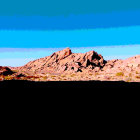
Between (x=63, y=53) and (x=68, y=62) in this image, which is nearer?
(x=68, y=62)

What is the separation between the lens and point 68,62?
135875mm

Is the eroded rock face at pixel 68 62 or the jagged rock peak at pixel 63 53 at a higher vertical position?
the jagged rock peak at pixel 63 53

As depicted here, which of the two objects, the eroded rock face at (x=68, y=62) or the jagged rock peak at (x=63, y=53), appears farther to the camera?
the jagged rock peak at (x=63, y=53)

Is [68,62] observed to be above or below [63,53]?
below

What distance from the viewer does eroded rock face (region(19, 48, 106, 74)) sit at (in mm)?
120562

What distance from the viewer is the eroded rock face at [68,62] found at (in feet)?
396

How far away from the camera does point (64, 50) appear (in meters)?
158

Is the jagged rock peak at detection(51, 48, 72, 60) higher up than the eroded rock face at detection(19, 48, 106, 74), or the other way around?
the jagged rock peak at detection(51, 48, 72, 60)

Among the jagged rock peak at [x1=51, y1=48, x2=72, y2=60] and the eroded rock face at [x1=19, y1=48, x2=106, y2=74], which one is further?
the jagged rock peak at [x1=51, y1=48, x2=72, y2=60]
